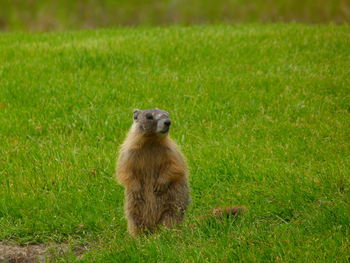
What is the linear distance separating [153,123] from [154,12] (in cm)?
1141

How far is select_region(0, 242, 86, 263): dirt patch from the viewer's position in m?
5.77

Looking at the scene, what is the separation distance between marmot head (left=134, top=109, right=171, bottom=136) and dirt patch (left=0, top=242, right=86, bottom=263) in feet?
3.85

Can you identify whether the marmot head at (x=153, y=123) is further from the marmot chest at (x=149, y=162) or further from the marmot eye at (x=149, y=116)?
the marmot chest at (x=149, y=162)

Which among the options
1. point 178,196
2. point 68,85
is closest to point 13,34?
point 68,85

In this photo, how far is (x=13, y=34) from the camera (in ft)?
47.3

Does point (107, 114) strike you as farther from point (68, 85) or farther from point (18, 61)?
point (18, 61)

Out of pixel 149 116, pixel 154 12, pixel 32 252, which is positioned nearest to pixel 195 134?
pixel 149 116

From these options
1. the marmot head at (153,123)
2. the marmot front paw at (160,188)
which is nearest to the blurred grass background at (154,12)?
the marmot head at (153,123)

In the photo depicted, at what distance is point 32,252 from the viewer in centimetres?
596

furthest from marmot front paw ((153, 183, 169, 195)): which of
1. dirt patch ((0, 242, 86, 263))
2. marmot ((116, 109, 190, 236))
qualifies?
dirt patch ((0, 242, 86, 263))

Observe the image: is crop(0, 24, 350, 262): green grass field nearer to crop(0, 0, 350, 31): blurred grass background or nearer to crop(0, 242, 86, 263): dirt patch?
crop(0, 242, 86, 263): dirt patch

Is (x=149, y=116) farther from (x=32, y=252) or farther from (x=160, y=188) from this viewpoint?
(x=32, y=252)

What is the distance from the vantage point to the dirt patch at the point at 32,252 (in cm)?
577

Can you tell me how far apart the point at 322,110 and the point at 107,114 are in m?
2.98
